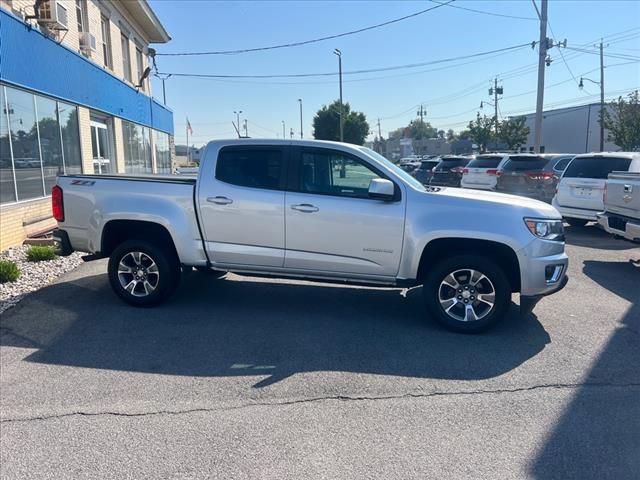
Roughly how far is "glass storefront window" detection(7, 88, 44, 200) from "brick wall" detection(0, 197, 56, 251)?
0.22 m

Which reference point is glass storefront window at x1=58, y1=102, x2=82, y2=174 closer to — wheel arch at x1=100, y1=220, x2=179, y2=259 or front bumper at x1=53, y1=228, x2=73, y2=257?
front bumper at x1=53, y1=228, x2=73, y2=257

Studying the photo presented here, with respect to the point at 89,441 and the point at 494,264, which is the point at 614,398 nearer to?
the point at 494,264

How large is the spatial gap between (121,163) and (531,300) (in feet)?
49.7

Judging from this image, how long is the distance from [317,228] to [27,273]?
491 centimetres

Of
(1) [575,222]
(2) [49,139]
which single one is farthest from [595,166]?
(2) [49,139]

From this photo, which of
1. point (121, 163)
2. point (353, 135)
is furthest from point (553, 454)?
point (353, 135)

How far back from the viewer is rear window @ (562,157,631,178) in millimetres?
10273

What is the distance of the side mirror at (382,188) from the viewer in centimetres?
519

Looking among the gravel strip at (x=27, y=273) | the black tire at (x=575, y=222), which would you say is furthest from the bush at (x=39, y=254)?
the black tire at (x=575, y=222)

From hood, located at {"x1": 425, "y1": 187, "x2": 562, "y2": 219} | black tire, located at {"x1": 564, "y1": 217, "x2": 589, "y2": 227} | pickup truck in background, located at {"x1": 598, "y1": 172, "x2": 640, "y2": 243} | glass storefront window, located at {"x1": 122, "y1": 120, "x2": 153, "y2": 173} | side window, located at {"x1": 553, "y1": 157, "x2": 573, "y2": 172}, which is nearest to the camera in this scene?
hood, located at {"x1": 425, "y1": 187, "x2": 562, "y2": 219}

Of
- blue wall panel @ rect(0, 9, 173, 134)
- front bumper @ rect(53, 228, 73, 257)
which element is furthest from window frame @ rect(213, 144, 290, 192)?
blue wall panel @ rect(0, 9, 173, 134)

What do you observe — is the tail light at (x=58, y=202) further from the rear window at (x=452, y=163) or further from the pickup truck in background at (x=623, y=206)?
the rear window at (x=452, y=163)

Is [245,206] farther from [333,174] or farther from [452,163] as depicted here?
[452,163]

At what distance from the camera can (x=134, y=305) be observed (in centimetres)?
607
